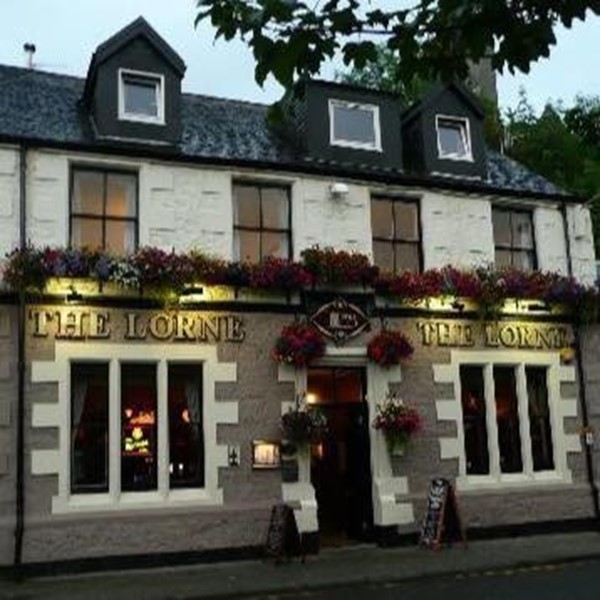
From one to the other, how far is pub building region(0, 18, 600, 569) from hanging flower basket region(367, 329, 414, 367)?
0.22 metres

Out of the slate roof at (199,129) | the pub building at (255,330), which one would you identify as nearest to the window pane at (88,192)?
the pub building at (255,330)

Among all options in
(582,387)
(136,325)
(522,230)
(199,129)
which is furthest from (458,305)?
(136,325)

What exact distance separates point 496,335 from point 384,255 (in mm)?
2588

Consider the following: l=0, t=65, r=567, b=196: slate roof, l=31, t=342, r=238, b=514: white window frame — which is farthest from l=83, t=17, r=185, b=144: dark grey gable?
l=31, t=342, r=238, b=514: white window frame

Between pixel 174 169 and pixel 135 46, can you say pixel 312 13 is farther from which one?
pixel 135 46

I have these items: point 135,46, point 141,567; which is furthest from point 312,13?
point 135,46

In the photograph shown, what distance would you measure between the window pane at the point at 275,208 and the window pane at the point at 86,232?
2885mm

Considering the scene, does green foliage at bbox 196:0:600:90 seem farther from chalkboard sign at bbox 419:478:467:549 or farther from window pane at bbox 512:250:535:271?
window pane at bbox 512:250:535:271

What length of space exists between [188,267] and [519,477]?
725 cm

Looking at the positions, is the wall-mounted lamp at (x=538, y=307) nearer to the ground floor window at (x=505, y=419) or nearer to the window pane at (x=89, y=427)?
the ground floor window at (x=505, y=419)

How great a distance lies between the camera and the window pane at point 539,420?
1709 centimetres

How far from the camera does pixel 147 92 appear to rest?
1611cm

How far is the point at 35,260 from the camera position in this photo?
1344 centimetres

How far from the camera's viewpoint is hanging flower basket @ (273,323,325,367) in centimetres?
1484
